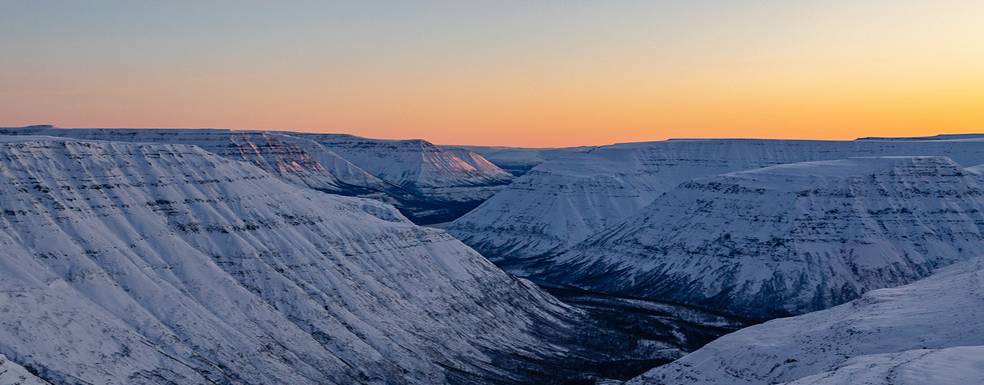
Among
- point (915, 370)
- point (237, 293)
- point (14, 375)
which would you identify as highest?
point (237, 293)

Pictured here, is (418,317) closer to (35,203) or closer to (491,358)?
(491,358)

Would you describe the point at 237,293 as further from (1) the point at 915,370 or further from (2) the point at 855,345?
(1) the point at 915,370

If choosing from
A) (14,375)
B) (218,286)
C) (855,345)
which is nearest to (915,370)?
(855,345)

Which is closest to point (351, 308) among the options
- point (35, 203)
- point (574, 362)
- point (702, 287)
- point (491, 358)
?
point (491, 358)

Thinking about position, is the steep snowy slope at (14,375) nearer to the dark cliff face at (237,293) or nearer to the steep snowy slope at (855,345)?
the dark cliff face at (237,293)

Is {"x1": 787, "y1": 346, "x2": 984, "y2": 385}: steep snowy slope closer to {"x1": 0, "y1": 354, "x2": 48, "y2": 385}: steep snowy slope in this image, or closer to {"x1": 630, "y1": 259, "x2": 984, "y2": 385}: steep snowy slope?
{"x1": 630, "y1": 259, "x2": 984, "y2": 385}: steep snowy slope

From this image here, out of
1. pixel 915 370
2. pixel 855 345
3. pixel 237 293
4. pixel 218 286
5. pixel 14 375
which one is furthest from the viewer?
pixel 237 293

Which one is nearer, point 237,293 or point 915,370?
point 915,370
